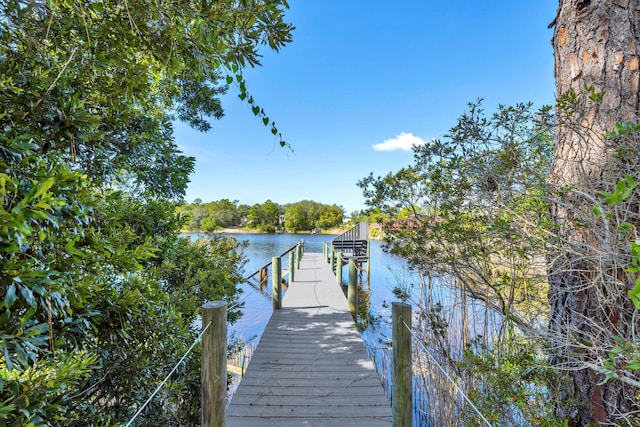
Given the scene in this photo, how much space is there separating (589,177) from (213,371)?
2.68m

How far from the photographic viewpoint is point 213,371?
1.69 metres

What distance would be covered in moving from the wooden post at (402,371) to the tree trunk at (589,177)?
2.58 ft

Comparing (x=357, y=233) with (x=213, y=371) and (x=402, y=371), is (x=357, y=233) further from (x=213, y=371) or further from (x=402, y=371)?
(x=213, y=371)

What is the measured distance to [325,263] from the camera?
384 inches

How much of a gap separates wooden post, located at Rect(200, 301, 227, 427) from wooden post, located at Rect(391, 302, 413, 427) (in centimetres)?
114

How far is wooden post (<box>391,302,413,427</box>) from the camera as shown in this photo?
1.72 m

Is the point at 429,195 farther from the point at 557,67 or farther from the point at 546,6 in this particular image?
the point at 546,6

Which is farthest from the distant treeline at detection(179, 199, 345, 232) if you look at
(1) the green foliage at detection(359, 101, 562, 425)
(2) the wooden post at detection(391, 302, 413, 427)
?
(2) the wooden post at detection(391, 302, 413, 427)

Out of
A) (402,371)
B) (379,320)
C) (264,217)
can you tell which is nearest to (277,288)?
Answer: (379,320)

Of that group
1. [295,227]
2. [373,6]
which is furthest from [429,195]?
[295,227]

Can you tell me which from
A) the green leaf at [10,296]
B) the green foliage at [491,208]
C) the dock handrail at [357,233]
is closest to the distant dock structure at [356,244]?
the dock handrail at [357,233]

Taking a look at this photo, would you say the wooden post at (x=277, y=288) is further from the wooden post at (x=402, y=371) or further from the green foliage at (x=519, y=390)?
the green foliage at (x=519, y=390)

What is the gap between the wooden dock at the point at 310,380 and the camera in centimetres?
216

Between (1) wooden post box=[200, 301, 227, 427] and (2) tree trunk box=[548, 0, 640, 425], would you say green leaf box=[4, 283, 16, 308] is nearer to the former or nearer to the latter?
(1) wooden post box=[200, 301, 227, 427]
